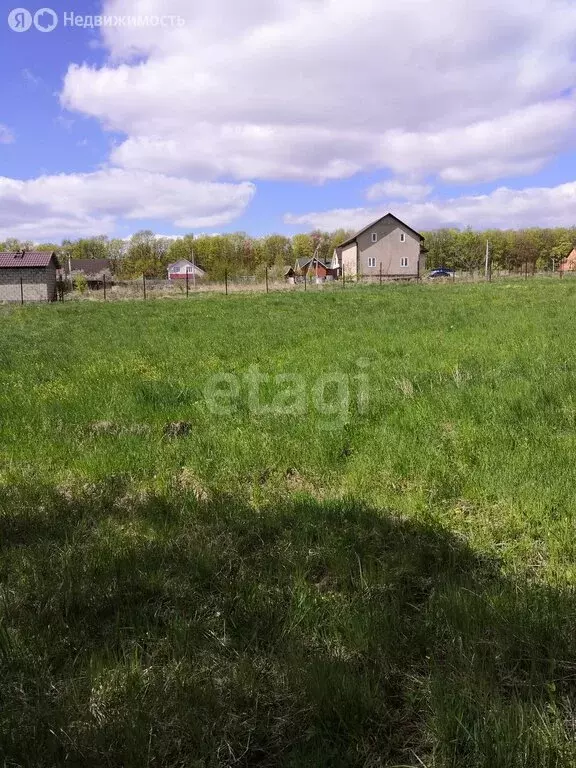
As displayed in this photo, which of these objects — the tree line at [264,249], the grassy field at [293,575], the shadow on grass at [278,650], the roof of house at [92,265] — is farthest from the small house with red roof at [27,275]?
the tree line at [264,249]

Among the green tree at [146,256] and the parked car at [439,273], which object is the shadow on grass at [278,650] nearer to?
the parked car at [439,273]

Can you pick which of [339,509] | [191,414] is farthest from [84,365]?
[339,509]

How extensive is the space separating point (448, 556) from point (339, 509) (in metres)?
0.84

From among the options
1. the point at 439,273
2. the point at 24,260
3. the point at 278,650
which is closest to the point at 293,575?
the point at 278,650

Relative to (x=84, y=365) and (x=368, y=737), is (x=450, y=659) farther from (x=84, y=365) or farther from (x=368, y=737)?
(x=84, y=365)

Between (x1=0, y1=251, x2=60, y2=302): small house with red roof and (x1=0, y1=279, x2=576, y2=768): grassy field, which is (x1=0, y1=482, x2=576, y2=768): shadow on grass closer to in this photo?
(x1=0, y1=279, x2=576, y2=768): grassy field

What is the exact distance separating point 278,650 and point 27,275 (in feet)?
137

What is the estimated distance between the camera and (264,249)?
114 meters

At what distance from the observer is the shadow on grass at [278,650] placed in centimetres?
197

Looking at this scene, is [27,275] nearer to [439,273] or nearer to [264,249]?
[439,273]

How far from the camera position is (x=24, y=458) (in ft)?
16.5

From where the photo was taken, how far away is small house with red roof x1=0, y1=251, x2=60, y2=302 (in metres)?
38.6

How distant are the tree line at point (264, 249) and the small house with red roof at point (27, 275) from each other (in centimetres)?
5223

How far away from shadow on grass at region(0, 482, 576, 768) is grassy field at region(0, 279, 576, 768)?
0.01m
